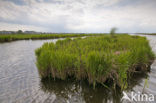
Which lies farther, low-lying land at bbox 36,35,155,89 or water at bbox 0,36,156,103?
low-lying land at bbox 36,35,155,89

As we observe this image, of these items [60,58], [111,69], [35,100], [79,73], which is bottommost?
[35,100]

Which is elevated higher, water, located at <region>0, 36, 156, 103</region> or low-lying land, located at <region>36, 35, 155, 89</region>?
low-lying land, located at <region>36, 35, 155, 89</region>

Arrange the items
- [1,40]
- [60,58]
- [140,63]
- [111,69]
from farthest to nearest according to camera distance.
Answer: [1,40] → [140,63] → [60,58] → [111,69]

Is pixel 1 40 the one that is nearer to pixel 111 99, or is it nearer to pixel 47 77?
pixel 47 77

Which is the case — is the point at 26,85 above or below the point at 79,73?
below

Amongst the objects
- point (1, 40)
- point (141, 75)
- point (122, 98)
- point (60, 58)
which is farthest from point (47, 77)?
point (1, 40)

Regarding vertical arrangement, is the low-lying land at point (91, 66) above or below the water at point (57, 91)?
above

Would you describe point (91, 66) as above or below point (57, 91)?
above

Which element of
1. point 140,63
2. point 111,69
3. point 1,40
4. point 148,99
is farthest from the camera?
point 1,40

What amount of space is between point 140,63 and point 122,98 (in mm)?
3095

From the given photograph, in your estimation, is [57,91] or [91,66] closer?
[91,66]

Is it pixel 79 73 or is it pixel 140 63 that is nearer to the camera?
pixel 79 73

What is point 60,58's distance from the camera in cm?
395

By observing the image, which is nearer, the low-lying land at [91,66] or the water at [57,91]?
the water at [57,91]
